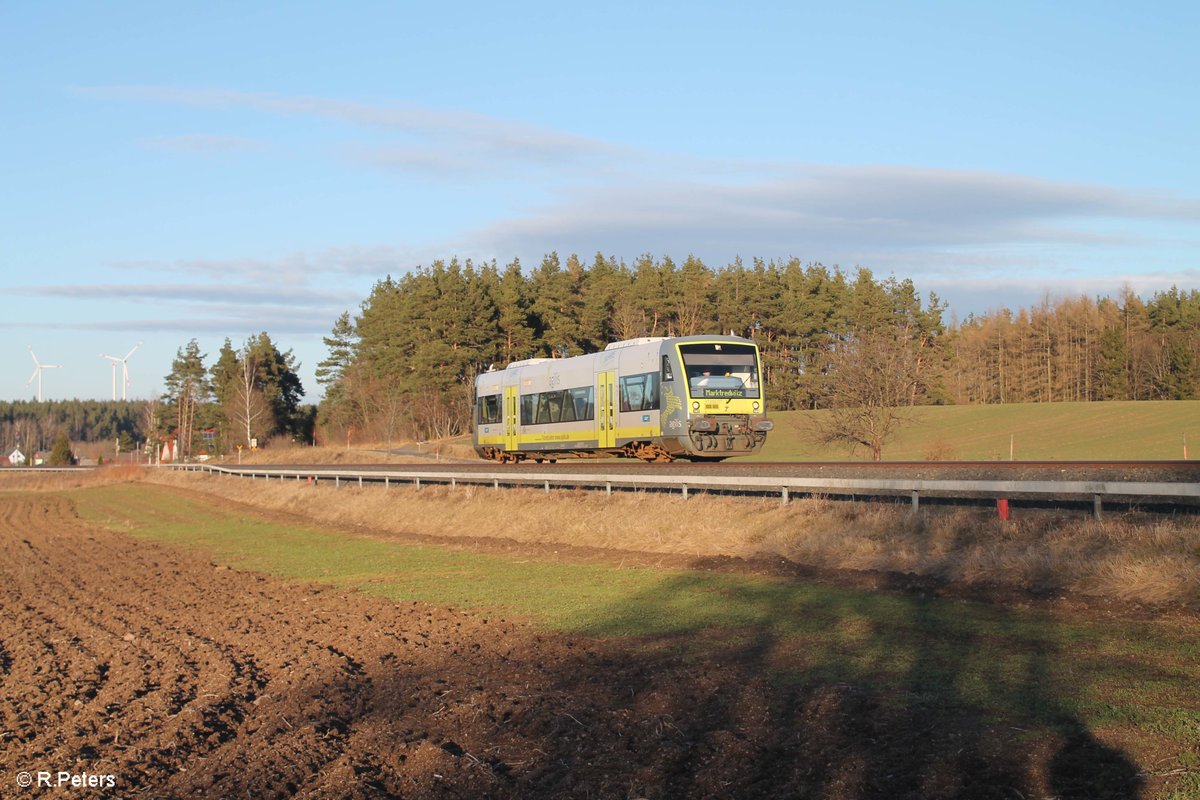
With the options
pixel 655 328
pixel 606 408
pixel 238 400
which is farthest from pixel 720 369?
pixel 238 400

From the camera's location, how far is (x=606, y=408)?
109ft

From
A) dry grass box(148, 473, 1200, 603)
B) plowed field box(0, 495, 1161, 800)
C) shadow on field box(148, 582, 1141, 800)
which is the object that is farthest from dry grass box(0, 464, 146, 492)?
shadow on field box(148, 582, 1141, 800)

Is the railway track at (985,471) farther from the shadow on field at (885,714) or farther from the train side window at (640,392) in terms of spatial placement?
the shadow on field at (885,714)

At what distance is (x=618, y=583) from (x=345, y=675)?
641cm

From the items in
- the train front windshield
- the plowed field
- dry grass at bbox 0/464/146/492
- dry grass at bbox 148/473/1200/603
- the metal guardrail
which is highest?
the train front windshield

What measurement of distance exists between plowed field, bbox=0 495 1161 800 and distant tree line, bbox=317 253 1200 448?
6083cm

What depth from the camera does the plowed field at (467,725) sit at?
267 inches

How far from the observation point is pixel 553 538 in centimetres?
2244

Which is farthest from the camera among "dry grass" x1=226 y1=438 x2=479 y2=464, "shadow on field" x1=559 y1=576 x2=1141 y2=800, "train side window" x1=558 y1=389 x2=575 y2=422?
"dry grass" x1=226 y1=438 x2=479 y2=464

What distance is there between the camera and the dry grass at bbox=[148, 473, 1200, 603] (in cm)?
1208

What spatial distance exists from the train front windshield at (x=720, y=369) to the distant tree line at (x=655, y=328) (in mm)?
40666

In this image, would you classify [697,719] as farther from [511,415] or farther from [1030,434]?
[1030,434]

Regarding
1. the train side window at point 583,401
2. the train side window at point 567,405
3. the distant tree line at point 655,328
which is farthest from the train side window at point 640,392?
the distant tree line at point 655,328

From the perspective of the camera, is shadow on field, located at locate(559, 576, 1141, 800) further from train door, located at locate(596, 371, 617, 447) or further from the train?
train door, located at locate(596, 371, 617, 447)
